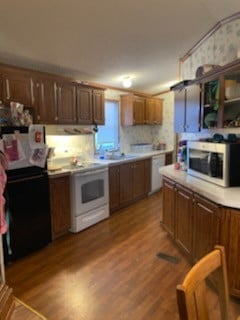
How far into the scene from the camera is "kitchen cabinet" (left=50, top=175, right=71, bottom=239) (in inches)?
123

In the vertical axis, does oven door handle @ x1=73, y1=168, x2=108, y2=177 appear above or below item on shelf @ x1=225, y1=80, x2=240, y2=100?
below

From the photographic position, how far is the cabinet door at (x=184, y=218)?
2.51m

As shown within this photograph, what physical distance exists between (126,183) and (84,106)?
1.62 m

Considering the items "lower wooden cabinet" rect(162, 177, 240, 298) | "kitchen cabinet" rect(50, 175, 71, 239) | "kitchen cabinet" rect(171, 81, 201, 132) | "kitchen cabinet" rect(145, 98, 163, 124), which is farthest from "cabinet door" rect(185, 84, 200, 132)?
"kitchen cabinet" rect(145, 98, 163, 124)

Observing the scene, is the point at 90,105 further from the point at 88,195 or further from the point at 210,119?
the point at 210,119

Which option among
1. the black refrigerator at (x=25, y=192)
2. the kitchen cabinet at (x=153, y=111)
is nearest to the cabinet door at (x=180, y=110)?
the black refrigerator at (x=25, y=192)

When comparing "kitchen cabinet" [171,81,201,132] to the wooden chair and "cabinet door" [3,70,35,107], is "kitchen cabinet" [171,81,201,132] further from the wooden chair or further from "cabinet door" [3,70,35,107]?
the wooden chair

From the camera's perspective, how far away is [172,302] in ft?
6.72

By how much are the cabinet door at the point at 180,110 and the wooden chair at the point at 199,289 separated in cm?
Answer: 247

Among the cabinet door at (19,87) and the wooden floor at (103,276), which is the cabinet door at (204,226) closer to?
the wooden floor at (103,276)

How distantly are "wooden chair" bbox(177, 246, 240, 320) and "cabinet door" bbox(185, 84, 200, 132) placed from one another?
7.00 feet

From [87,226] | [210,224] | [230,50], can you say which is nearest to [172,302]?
[210,224]

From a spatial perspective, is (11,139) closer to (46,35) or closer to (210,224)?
(46,35)

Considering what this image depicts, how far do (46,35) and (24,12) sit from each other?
406 mm
